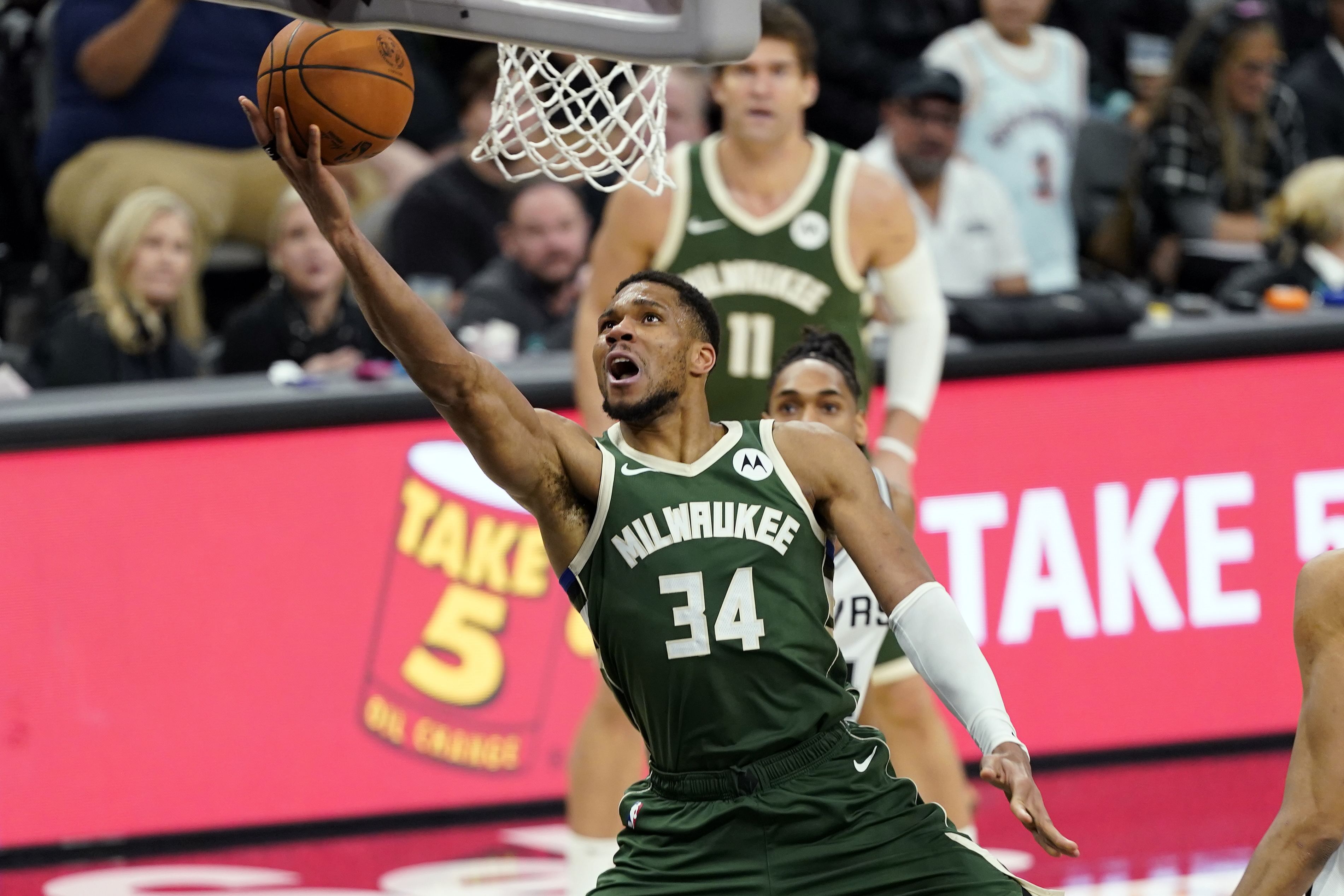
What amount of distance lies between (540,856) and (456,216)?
9.62 ft

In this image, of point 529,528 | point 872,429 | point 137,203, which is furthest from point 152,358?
point 872,429

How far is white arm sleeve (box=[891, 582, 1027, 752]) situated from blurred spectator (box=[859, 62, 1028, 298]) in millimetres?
4309

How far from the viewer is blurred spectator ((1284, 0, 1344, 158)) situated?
943cm

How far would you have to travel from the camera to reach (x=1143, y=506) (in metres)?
7.02

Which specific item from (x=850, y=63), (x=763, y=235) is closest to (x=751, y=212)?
(x=763, y=235)

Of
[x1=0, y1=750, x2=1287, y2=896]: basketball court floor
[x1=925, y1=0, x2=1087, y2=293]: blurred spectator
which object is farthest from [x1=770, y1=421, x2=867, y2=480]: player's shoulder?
[x1=925, y1=0, x2=1087, y2=293]: blurred spectator

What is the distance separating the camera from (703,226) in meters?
5.68

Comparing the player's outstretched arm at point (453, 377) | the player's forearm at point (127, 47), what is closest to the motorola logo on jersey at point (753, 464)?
the player's outstretched arm at point (453, 377)

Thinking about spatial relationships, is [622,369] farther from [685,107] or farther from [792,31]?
[685,107]

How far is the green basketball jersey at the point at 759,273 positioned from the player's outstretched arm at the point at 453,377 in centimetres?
184

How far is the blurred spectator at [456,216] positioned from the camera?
26.5ft

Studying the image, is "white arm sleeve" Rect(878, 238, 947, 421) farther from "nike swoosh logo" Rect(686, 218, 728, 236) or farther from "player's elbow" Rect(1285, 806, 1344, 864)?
"player's elbow" Rect(1285, 806, 1344, 864)

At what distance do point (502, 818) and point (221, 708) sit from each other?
1.02 m

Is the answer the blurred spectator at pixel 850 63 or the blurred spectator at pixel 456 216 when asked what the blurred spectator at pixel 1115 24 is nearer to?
the blurred spectator at pixel 850 63
